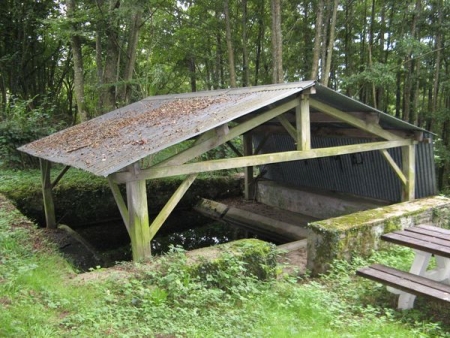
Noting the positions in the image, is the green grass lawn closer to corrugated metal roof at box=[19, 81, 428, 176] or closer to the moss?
the moss

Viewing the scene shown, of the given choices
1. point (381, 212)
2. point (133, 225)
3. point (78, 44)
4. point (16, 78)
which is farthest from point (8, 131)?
point (381, 212)

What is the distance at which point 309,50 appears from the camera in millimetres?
15391

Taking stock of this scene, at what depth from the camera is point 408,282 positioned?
12.0ft

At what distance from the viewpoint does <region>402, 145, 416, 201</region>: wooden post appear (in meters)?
7.48

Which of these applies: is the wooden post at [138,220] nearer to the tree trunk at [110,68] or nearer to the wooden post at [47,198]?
the wooden post at [47,198]

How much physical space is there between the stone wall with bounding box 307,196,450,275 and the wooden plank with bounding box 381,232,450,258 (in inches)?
48.9

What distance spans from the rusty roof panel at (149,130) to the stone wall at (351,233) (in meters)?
2.06

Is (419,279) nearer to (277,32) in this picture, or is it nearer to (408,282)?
(408,282)

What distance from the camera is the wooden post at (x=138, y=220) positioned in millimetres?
4496

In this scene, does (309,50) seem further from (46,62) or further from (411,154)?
(46,62)

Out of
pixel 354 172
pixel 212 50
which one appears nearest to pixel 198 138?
pixel 354 172

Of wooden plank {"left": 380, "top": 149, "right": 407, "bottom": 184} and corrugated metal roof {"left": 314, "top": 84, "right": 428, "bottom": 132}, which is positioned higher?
corrugated metal roof {"left": 314, "top": 84, "right": 428, "bottom": 132}

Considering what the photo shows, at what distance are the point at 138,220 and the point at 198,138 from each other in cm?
139

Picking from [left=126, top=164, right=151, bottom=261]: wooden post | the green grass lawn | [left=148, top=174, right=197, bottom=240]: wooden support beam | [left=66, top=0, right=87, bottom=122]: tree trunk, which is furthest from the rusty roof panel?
[left=66, top=0, right=87, bottom=122]: tree trunk
